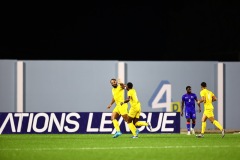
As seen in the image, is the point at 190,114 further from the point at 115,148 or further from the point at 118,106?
the point at 115,148

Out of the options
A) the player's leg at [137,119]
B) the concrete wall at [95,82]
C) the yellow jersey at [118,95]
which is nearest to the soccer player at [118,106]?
the yellow jersey at [118,95]

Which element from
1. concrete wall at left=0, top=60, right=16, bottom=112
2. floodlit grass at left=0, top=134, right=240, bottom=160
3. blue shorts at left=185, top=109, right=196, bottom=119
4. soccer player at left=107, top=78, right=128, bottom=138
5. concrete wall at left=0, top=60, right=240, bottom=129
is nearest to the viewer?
floodlit grass at left=0, top=134, right=240, bottom=160

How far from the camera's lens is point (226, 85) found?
29703 millimetres
